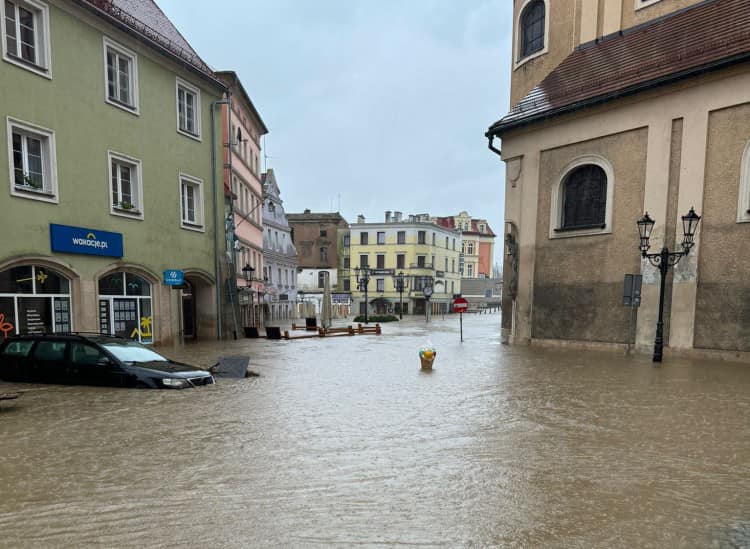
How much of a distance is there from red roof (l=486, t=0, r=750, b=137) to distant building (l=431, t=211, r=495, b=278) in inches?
2144

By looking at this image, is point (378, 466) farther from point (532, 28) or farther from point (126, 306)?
point (532, 28)

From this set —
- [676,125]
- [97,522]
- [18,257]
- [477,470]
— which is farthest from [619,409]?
[18,257]

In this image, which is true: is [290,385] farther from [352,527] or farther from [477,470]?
[352,527]

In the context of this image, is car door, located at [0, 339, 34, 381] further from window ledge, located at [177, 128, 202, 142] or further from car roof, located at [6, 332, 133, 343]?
window ledge, located at [177, 128, 202, 142]

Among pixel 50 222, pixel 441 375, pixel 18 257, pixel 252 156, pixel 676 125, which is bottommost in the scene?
pixel 441 375

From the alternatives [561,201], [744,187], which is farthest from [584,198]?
[744,187]

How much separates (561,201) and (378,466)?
47.9 feet

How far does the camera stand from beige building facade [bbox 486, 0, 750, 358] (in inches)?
509

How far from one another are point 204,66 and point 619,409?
1912cm

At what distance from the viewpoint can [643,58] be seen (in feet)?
49.3

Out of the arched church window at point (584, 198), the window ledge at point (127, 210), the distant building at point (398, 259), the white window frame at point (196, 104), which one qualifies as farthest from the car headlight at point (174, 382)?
the distant building at point (398, 259)

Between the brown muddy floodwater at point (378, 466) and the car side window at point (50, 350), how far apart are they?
2.01ft

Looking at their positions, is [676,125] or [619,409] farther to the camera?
[676,125]

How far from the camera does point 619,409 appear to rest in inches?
294
